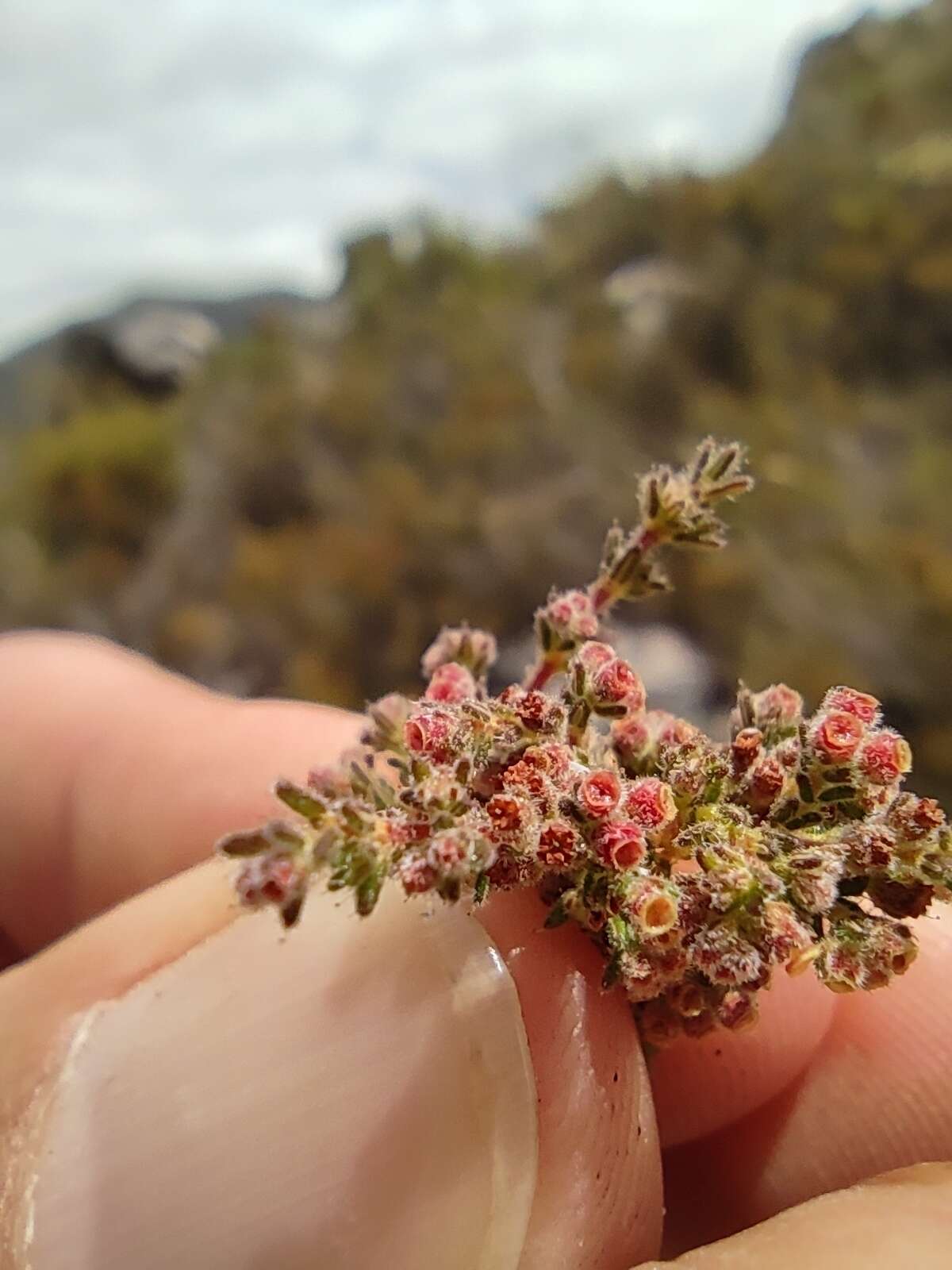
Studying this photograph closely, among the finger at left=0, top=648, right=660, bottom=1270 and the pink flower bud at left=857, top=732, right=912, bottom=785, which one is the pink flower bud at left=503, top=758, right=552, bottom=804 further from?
the pink flower bud at left=857, top=732, right=912, bottom=785

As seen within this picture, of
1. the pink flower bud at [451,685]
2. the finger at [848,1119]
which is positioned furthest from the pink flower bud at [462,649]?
the finger at [848,1119]

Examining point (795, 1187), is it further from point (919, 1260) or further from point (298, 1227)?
point (298, 1227)

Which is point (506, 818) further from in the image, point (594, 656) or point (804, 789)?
point (804, 789)

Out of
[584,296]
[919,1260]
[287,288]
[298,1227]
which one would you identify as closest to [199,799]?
[298,1227]

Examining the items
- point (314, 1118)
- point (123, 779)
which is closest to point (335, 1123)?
point (314, 1118)

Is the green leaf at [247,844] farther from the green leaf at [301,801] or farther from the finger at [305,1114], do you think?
the finger at [305,1114]

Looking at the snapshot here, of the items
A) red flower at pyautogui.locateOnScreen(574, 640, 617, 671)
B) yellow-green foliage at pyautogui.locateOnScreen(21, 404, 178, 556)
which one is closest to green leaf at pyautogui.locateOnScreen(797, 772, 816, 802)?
red flower at pyautogui.locateOnScreen(574, 640, 617, 671)
